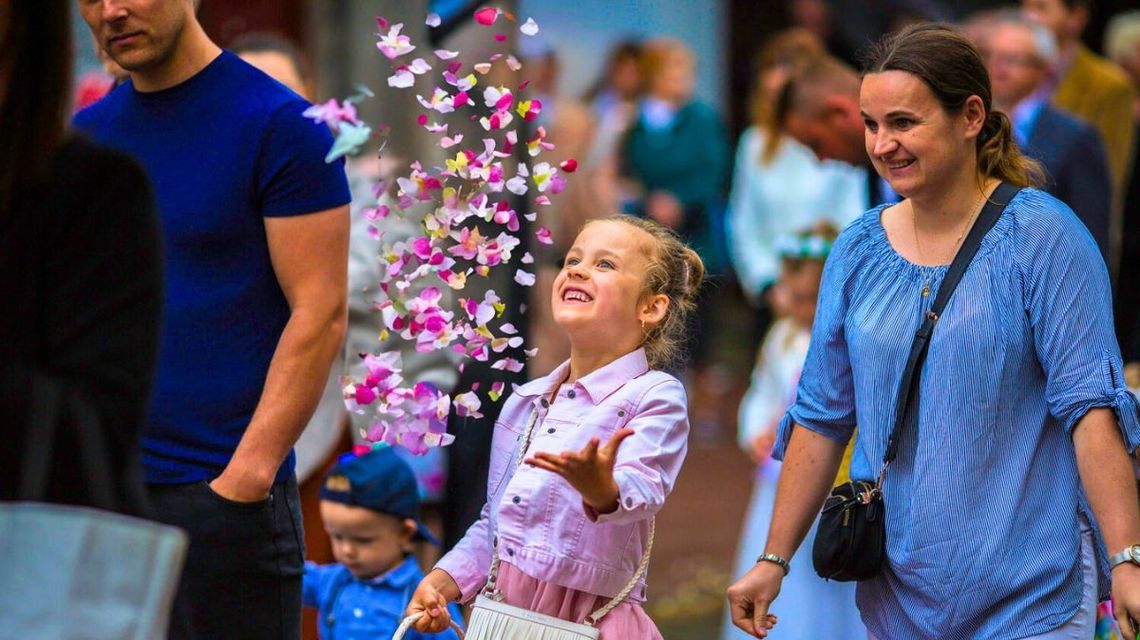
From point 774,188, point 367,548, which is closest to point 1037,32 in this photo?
point 774,188

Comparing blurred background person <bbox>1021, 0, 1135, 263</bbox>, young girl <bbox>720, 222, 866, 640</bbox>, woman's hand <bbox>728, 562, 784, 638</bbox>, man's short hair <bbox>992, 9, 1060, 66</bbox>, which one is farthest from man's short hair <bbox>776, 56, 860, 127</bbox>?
woman's hand <bbox>728, 562, 784, 638</bbox>

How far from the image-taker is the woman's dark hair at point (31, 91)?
2562 millimetres

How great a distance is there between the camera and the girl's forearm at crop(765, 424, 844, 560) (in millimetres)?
4121

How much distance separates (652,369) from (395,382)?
2.01ft

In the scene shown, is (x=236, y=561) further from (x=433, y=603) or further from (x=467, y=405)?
(x=467, y=405)

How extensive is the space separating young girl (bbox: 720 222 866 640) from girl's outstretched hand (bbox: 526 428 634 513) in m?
2.43

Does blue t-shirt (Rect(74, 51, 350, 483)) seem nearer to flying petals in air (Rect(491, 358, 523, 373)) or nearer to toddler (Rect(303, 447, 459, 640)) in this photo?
flying petals in air (Rect(491, 358, 523, 373))

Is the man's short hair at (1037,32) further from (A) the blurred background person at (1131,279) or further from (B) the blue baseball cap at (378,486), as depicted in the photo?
(B) the blue baseball cap at (378,486)

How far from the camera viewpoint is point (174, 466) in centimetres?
391

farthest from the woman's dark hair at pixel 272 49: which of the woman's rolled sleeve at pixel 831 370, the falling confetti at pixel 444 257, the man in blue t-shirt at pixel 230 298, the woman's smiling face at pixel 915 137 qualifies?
the woman's smiling face at pixel 915 137

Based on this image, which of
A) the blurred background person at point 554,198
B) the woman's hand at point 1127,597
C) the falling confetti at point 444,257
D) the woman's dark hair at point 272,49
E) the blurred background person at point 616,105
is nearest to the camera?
the woman's hand at point 1127,597

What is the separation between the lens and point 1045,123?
6.97 metres

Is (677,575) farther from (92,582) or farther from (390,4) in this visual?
(92,582)

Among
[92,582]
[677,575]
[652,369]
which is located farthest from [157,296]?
[677,575]
